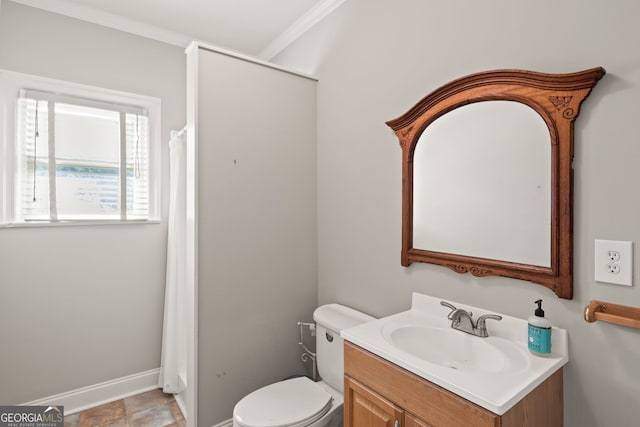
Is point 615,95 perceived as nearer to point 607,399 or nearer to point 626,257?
point 626,257

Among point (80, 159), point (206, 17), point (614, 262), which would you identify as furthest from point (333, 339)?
point (206, 17)

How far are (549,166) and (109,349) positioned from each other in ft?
9.41

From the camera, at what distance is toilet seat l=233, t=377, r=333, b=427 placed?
145 cm

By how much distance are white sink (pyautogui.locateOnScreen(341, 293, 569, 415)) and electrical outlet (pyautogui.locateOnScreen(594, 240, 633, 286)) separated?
23 cm

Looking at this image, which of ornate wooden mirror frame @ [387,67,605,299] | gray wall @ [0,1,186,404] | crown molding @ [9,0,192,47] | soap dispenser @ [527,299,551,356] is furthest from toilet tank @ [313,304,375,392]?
crown molding @ [9,0,192,47]

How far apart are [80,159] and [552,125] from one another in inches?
108

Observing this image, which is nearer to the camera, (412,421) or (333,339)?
(412,421)

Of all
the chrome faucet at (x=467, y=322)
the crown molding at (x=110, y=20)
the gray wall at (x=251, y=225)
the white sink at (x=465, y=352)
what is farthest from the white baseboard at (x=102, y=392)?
the crown molding at (x=110, y=20)

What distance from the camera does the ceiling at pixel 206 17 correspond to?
2162 millimetres

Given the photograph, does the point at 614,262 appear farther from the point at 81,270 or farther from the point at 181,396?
the point at 81,270

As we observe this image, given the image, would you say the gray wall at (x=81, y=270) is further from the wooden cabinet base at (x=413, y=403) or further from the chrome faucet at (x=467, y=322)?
the chrome faucet at (x=467, y=322)

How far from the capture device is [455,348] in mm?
1318

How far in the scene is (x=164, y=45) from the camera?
2541 millimetres

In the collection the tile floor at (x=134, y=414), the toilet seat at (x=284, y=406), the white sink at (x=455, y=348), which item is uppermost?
the white sink at (x=455, y=348)
